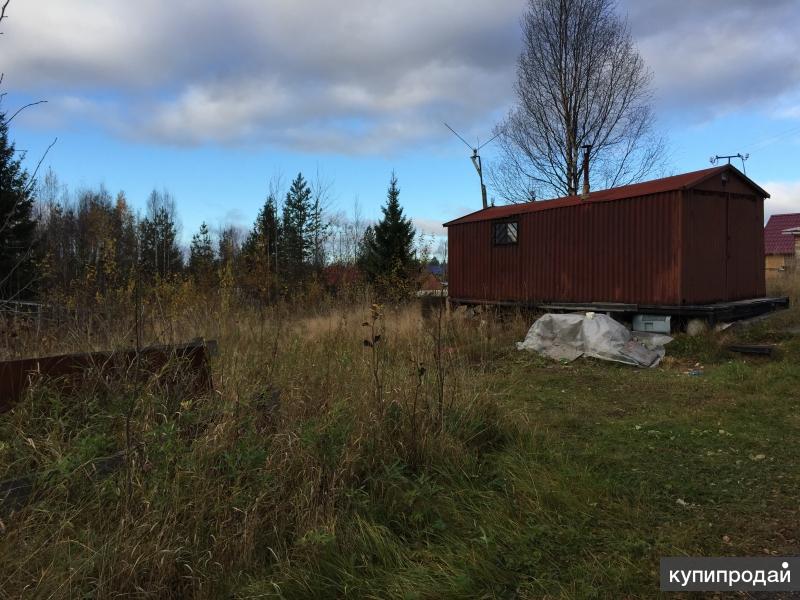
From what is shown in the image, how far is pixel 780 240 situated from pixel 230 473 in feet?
130

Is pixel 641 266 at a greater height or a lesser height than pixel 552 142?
lesser

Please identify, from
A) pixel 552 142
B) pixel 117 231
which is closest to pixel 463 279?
pixel 552 142

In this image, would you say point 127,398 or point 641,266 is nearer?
point 127,398

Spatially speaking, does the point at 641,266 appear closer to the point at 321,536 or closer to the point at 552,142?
the point at 321,536

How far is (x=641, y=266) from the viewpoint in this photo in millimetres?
11305

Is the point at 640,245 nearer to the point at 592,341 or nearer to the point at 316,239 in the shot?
the point at 592,341

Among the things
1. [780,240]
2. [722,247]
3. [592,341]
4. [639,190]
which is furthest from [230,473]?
[780,240]

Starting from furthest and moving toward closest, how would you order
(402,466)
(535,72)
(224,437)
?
(535,72) → (402,466) → (224,437)

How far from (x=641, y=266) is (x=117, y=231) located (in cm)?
2361

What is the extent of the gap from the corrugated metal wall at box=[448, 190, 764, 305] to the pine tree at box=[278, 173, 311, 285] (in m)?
14.8

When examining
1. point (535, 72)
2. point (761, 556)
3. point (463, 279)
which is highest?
point (535, 72)

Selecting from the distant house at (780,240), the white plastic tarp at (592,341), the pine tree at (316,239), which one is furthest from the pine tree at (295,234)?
the distant house at (780,240)

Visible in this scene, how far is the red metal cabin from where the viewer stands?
10.8m

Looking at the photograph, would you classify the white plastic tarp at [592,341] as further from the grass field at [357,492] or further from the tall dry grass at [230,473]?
the tall dry grass at [230,473]
